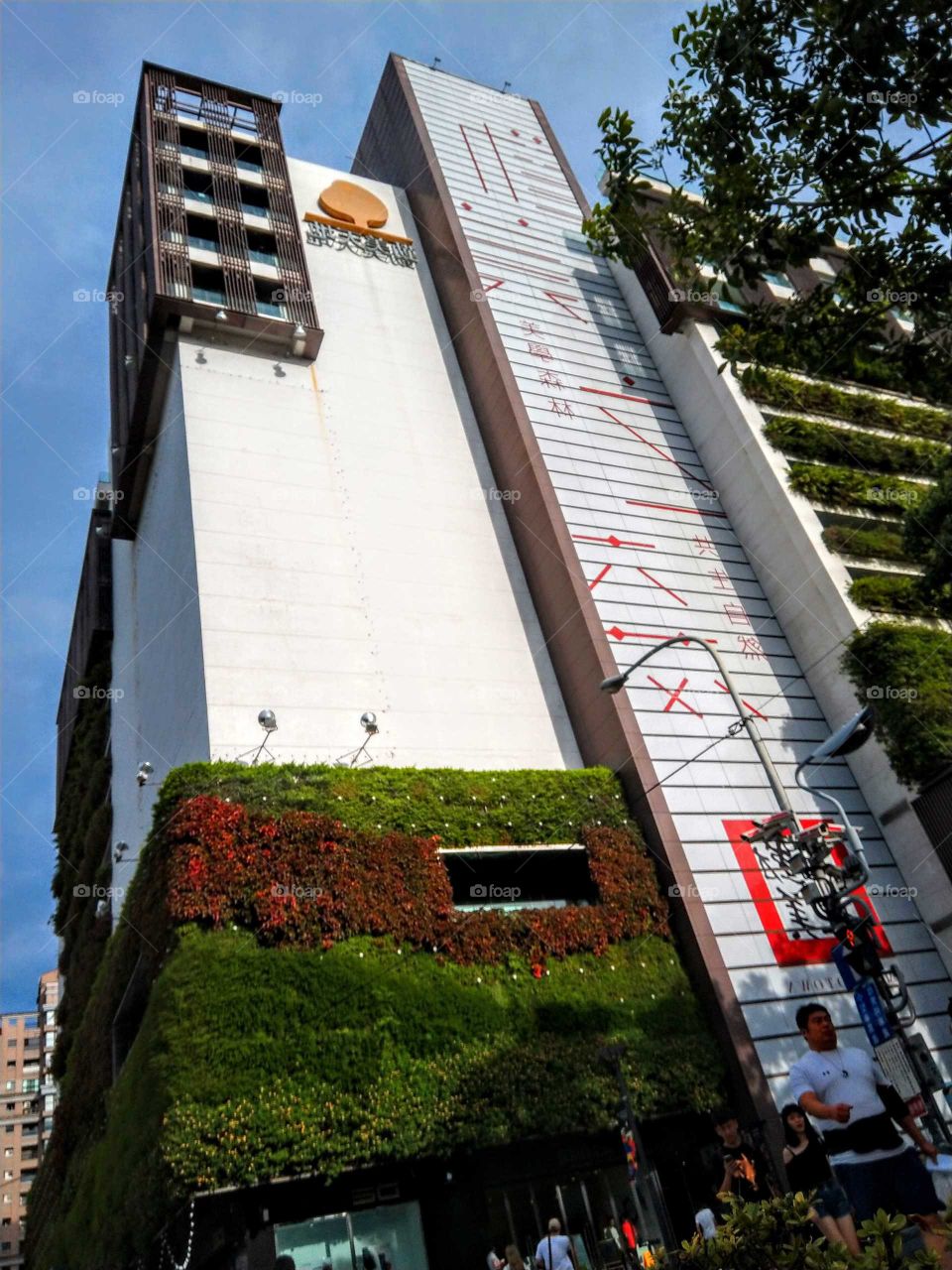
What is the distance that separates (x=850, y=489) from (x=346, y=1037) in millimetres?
19798

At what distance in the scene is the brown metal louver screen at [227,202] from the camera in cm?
2728

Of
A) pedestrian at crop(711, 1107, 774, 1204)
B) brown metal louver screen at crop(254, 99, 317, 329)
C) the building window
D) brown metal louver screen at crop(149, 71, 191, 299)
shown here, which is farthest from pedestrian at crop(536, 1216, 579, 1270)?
brown metal louver screen at crop(149, 71, 191, 299)

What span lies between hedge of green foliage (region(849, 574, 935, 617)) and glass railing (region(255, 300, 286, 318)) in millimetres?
17457

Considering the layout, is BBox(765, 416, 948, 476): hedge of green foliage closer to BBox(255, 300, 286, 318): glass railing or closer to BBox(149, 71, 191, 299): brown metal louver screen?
BBox(255, 300, 286, 318): glass railing

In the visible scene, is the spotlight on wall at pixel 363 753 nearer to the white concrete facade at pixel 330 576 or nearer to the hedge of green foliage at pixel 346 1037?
the white concrete facade at pixel 330 576

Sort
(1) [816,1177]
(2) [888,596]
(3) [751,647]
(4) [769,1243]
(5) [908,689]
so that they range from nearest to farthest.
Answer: (4) [769,1243], (1) [816,1177], (5) [908,689], (2) [888,596], (3) [751,647]

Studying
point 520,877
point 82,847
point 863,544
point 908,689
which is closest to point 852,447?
point 863,544

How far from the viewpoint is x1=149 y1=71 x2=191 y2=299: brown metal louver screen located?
2664 centimetres

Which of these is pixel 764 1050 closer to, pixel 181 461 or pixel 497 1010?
pixel 497 1010

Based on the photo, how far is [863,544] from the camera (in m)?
25.0

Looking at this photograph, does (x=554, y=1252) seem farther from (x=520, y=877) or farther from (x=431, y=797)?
(x=431, y=797)

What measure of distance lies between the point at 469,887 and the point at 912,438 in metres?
20.5

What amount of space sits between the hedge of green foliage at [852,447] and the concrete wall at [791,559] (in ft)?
2.01

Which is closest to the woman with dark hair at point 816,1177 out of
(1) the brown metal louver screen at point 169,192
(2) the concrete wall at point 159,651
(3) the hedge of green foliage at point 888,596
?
(2) the concrete wall at point 159,651
